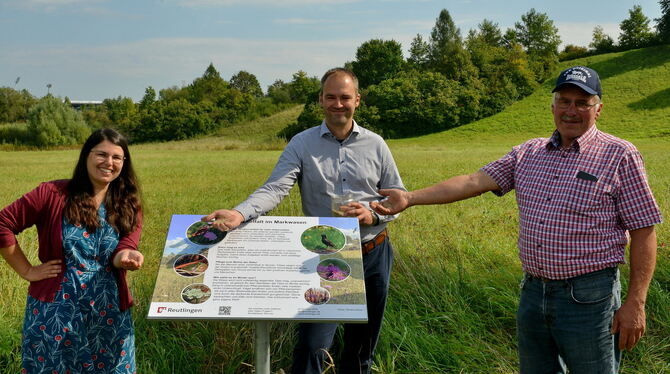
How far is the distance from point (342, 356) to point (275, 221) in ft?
4.23

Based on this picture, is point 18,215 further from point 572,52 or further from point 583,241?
point 572,52

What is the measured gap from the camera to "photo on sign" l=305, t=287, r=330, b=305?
3.04 meters

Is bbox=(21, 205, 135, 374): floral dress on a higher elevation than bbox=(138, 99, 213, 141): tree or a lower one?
higher

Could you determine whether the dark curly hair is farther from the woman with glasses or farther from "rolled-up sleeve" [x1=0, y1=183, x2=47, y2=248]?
"rolled-up sleeve" [x1=0, y1=183, x2=47, y2=248]

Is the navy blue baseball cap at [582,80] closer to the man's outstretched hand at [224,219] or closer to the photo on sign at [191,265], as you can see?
the man's outstretched hand at [224,219]

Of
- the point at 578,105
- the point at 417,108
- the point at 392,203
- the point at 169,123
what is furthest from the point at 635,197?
the point at 169,123

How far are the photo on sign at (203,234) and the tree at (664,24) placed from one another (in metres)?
78.6

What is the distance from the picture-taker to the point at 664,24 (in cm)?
6831

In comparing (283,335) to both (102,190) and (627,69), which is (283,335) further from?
(627,69)

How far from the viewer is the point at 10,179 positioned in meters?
18.5

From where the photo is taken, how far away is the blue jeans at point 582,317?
3.05 meters

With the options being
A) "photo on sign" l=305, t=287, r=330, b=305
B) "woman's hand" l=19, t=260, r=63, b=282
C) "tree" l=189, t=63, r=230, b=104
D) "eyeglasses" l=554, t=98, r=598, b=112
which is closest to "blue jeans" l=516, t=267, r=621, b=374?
"eyeglasses" l=554, t=98, r=598, b=112

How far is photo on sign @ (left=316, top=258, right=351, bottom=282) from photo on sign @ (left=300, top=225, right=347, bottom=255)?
0.07 metres

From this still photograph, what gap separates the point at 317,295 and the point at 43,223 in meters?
1.73
